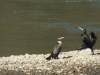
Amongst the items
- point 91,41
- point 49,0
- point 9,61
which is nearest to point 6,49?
point 9,61

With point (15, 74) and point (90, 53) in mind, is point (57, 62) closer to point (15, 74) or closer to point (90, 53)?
point (15, 74)

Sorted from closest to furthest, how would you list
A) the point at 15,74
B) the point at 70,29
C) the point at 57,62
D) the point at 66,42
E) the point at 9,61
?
the point at 15,74, the point at 57,62, the point at 9,61, the point at 66,42, the point at 70,29

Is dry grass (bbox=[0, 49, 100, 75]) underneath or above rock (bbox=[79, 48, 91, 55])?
above

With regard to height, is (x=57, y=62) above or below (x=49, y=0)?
above

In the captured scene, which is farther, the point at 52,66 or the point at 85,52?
the point at 85,52

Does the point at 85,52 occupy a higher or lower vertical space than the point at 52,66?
lower

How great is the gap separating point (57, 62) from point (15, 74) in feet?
6.48

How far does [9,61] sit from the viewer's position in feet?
36.1

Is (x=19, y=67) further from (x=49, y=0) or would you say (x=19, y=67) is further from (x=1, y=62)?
(x=49, y=0)

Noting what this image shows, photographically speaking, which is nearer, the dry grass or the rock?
the dry grass

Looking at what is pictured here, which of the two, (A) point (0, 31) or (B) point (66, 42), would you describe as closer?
(B) point (66, 42)

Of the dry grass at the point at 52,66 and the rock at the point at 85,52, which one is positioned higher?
the dry grass at the point at 52,66

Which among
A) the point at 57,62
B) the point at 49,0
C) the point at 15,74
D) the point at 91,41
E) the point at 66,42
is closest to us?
the point at 15,74

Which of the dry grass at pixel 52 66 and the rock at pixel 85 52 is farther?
the rock at pixel 85 52
